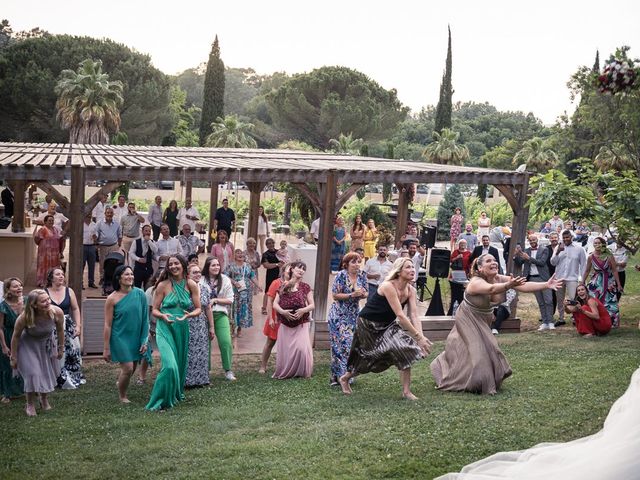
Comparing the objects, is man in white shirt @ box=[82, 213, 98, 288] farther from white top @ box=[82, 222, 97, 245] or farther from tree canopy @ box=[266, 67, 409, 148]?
tree canopy @ box=[266, 67, 409, 148]

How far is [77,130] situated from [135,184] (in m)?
8.24

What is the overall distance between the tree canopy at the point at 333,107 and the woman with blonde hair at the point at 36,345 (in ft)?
167

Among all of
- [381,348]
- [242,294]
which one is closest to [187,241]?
[242,294]

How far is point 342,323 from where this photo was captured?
10500 mm

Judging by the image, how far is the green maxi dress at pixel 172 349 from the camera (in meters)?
9.36

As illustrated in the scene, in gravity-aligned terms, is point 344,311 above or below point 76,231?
below

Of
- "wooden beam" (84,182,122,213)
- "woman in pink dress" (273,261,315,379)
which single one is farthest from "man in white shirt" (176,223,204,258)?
"woman in pink dress" (273,261,315,379)

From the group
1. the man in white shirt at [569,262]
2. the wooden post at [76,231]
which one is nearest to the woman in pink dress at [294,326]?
the wooden post at [76,231]

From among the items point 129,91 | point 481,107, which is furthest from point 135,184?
point 481,107

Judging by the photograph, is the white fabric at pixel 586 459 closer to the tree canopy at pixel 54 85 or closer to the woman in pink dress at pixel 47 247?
the woman in pink dress at pixel 47 247

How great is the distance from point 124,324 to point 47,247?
5.76 metres

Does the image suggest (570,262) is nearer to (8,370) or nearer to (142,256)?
(142,256)

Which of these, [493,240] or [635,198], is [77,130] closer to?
[493,240]

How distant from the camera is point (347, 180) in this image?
14.2m
